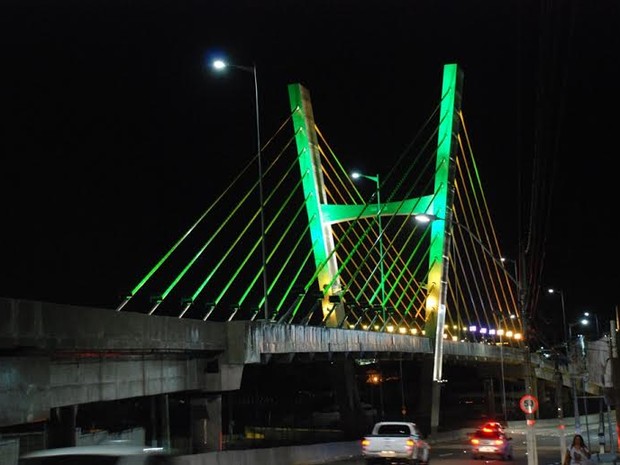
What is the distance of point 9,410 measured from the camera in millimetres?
13422

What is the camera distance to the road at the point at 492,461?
2975 cm

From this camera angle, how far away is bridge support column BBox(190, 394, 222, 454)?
23.8 metres

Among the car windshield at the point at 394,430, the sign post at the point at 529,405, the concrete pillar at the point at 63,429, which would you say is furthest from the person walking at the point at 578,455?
the concrete pillar at the point at 63,429

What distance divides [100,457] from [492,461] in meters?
24.5

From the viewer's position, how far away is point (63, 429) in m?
35.7

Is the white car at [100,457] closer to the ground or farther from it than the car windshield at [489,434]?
farther from it

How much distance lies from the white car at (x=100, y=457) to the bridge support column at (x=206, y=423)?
15.2m

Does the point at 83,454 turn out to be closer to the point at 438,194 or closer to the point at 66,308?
the point at 66,308

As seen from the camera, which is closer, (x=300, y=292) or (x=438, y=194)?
(x=300, y=292)

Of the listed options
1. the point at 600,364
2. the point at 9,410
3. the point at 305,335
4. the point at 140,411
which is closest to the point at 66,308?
the point at 9,410

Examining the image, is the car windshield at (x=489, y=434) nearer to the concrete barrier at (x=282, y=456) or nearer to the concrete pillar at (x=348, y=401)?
the concrete barrier at (x=282, y=456)

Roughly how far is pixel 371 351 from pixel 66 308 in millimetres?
22632

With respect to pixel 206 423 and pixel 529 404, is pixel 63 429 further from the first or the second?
pixel 529 404

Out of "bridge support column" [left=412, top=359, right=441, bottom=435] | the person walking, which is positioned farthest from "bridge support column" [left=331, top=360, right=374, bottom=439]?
the person walking
